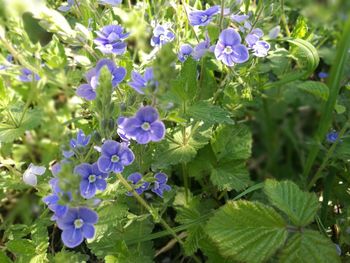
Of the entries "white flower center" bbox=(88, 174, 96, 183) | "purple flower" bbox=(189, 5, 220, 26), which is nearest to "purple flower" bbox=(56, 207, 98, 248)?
"white flower center" bbox=(88, 174, 96, 183)

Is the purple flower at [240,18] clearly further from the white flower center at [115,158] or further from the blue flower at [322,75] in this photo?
the blue flower at [322,75]

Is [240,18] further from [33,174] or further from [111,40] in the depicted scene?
[33,174]

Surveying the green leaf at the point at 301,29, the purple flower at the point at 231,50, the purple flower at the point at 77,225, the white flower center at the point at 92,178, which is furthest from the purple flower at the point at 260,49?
the purple flower at the point at 77,225

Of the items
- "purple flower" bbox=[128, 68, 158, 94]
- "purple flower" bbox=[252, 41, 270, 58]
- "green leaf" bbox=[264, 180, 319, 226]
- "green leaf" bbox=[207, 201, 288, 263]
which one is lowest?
"green leaf" bbox=[207, 201, 288, 263]

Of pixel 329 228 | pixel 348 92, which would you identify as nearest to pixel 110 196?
pixel 329 228

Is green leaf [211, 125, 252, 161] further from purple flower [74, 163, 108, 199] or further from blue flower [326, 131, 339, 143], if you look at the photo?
purple flower [74, 163, 108, 199]

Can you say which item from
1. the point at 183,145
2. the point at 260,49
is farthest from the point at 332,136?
the point at 183,145
